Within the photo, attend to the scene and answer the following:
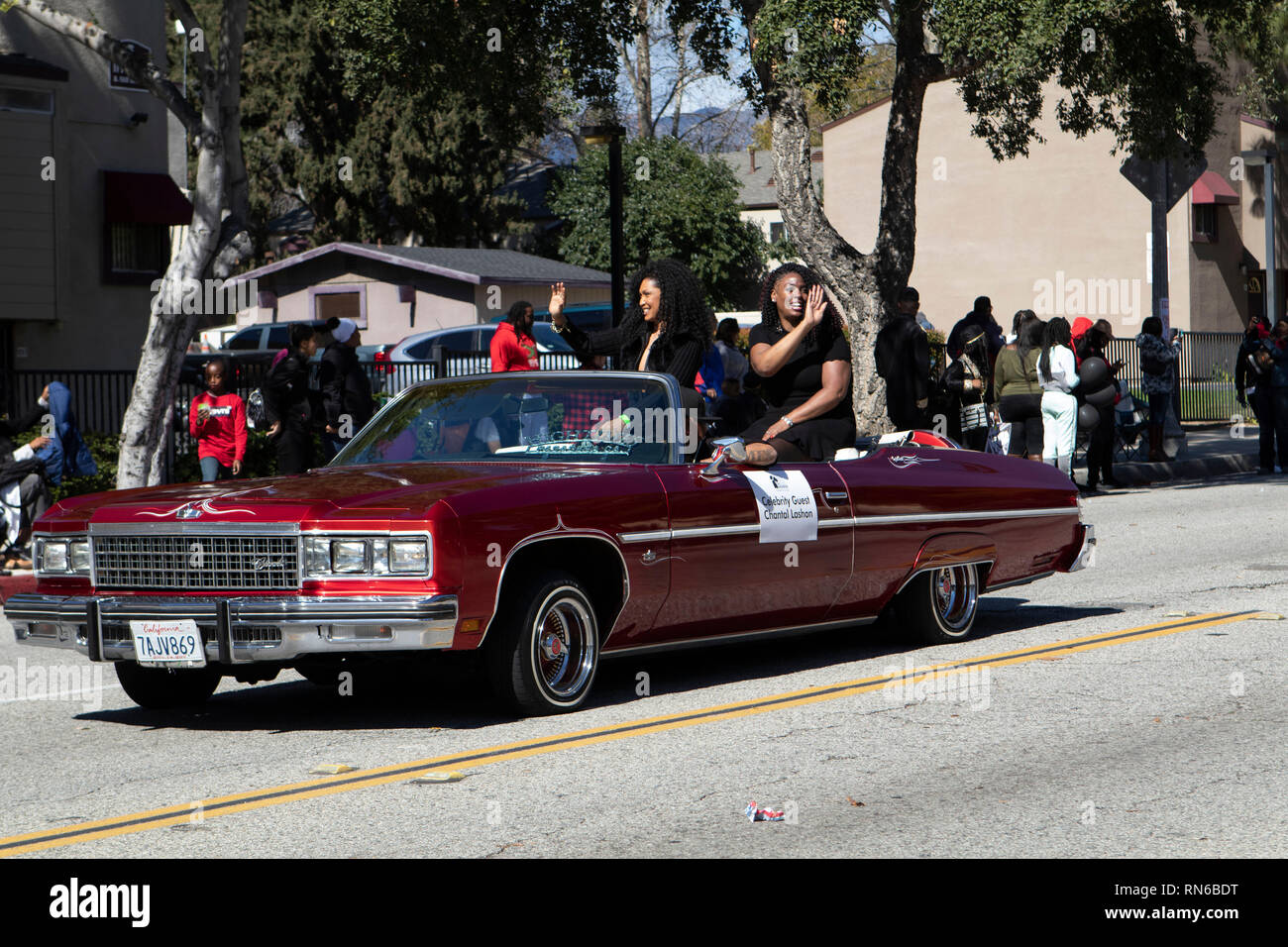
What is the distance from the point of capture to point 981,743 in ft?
22.4

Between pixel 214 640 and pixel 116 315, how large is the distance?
21471 millimetres

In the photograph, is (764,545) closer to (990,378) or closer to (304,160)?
(990,378)

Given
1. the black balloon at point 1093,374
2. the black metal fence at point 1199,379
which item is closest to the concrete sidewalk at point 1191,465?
the black balloon at point 1093,374

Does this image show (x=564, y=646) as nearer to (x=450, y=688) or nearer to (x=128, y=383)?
(x=450, y=688)

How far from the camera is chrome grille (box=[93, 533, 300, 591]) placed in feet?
22.5

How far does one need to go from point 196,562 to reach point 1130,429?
17584mm

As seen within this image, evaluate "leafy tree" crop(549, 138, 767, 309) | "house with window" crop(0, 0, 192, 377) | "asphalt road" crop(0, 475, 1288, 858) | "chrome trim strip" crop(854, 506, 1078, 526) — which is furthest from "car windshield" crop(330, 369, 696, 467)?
"leafy tree" crop(549, 138, 767, 309)

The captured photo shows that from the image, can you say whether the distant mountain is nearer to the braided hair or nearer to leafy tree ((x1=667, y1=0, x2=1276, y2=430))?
leafy tree ((x1=667, y1=0, x2=1276, y2=430))

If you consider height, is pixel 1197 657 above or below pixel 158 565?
below

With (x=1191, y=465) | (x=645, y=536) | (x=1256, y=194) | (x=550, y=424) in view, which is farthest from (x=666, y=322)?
(x=1256, y=194)

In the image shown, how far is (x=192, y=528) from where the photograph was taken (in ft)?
23.0

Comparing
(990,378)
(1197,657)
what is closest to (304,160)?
(990,378)
